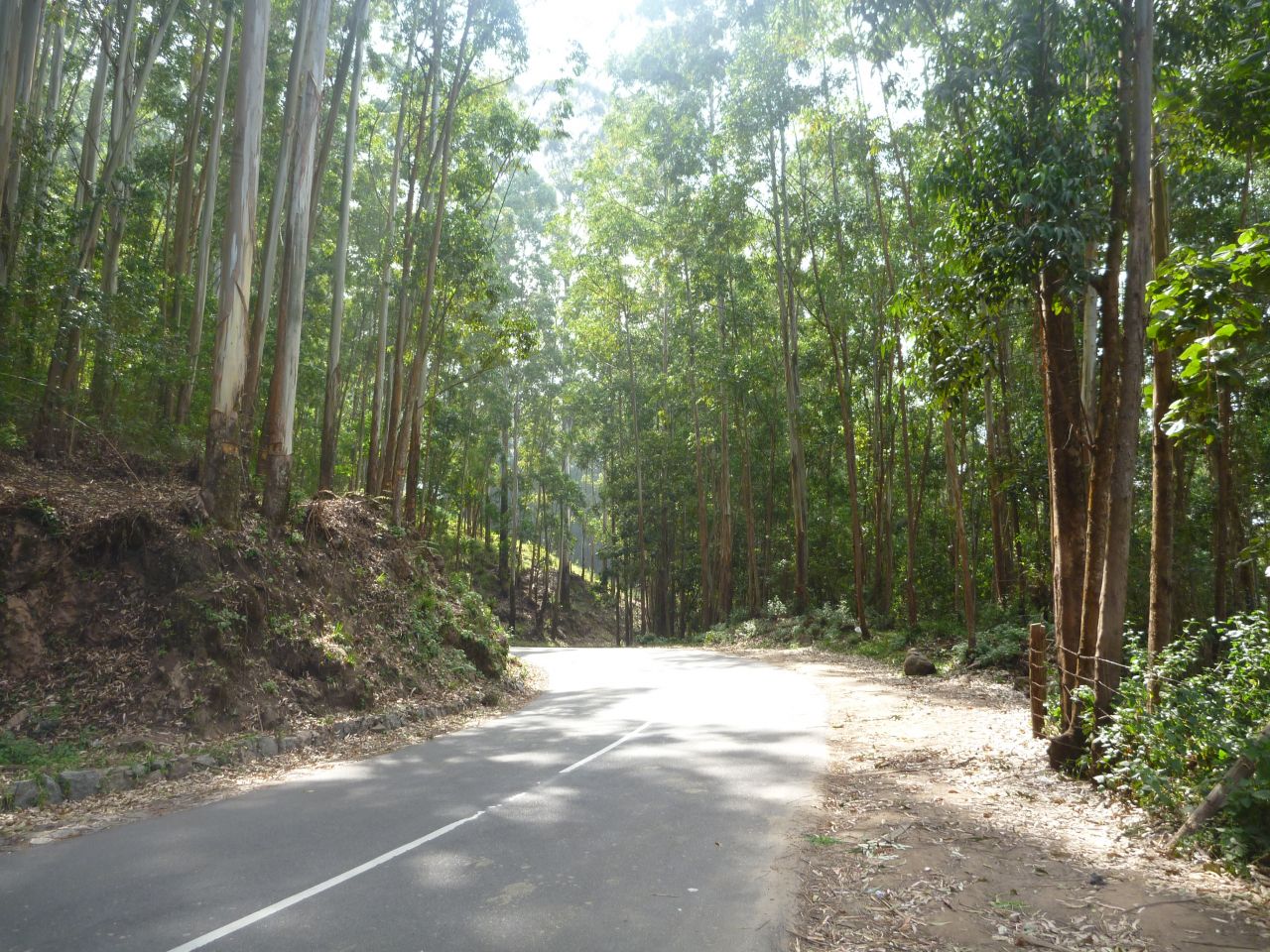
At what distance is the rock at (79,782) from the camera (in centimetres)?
710

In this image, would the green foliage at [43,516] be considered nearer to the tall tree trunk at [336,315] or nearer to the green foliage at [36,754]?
the green foliage at [36,754]

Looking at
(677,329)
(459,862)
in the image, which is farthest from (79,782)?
(677,329)

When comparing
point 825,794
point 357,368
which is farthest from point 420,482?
point 825,794

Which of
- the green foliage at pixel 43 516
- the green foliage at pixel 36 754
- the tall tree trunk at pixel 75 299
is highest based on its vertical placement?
the tall tree trunk at pixel 75 299

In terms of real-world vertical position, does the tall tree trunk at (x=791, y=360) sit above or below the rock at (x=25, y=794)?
above

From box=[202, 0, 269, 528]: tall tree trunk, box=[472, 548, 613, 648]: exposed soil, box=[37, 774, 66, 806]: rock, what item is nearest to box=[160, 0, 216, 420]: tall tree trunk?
box=[202, 0, 269, 528]: tall tree trunk

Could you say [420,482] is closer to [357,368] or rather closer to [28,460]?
[357,368]

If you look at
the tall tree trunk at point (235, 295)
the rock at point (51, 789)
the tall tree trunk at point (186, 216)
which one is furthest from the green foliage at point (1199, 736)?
the tall tree trunk at point (186, 216)

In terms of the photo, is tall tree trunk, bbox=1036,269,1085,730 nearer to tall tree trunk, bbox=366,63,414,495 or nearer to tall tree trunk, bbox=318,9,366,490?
tall tree trunk, bbox=318,9,366,490

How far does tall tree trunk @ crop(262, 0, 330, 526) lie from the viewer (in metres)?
13.2

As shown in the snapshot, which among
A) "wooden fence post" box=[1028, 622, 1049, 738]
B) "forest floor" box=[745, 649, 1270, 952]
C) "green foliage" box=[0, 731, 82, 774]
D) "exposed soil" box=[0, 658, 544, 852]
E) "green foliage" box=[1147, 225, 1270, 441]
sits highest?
"green foliage" box=[1147, 225, 1270, 441]

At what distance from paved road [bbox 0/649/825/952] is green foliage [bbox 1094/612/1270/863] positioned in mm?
2532

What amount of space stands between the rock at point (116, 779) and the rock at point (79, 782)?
0.20 ft

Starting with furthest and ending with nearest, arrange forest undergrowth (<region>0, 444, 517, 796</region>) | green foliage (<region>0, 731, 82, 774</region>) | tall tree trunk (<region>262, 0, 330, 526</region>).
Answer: tall tree trunk (<region>262, 0, 330, 526</region>)
forest undergrowth (<region>0, 444, 517, 796</region>)
green foliage (<region>0, 731, 82, 774</region>)
